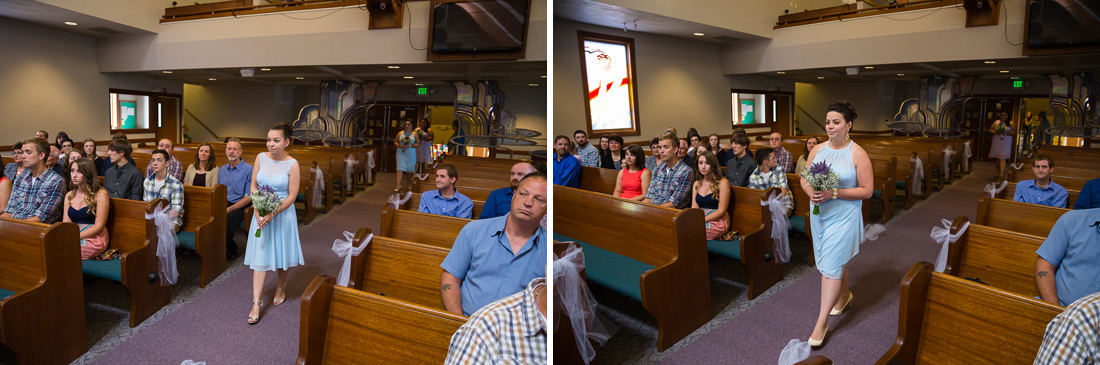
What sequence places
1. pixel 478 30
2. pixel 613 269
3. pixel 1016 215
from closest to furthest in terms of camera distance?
pixel 1016 215, pixel 613 269, pixel 478 30

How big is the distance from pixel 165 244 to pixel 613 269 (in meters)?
2.34

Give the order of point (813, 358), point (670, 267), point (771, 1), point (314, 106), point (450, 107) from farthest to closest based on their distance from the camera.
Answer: point (314, 106)
point (450, 107)
point (670, 267)
point (771, 1)
point (813, 358)

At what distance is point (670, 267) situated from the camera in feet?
5.80

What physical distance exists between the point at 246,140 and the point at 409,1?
1.66 m

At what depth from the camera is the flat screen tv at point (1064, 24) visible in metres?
1.17

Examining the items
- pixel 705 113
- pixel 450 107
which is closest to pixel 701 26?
pixel 705 113

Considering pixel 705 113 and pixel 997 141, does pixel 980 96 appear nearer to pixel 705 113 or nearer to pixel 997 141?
pixel 997 141

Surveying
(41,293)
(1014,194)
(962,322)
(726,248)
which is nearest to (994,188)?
(1014,194)

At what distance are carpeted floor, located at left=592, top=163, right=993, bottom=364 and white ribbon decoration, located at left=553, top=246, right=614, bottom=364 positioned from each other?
2.5 inches

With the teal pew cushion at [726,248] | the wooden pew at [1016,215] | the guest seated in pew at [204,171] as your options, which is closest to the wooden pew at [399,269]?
the teal pew cushion at [726,248]

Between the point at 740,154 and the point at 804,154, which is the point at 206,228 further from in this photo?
the point at 804,154

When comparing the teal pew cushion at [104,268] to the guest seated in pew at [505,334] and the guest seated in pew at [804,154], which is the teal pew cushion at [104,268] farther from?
the guest seated in pew at [804,154]

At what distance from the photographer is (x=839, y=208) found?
1656 mm

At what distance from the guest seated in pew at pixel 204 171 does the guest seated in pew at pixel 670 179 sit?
2.96 metres
